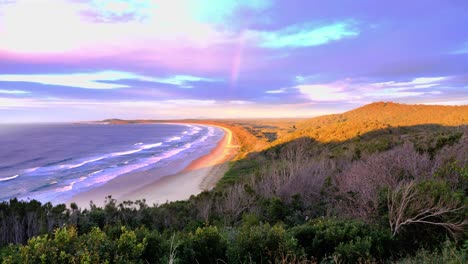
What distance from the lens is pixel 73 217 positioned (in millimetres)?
11953

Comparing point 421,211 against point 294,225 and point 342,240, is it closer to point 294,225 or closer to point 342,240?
point 342,240

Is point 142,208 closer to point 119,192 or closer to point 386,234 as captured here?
point 386,234

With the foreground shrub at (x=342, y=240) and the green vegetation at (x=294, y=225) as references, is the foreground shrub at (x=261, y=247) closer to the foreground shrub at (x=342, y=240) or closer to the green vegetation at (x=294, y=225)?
the green vegetation at (x=294, y=225)

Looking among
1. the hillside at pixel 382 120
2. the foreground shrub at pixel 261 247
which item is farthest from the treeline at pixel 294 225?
the hillside at pixel 382 120

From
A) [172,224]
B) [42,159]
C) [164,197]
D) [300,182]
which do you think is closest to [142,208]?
[172,224]

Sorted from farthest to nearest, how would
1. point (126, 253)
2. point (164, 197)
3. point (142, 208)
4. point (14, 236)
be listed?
1. point (164, 197)
2. point (142, 208)
3. point (14, 236)
4. point (126, 253)

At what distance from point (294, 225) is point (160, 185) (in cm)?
1989

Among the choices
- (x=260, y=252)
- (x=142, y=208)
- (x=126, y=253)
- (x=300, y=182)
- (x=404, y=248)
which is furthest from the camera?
(x=300, y=182)

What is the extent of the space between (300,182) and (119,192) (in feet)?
52.8

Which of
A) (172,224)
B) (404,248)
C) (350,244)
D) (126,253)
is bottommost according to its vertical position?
(172,224)

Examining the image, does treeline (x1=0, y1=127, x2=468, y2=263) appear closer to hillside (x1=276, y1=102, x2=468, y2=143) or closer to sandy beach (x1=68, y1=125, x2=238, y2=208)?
sandy beach (x1=68, y1=125, x2=238, y2=208)

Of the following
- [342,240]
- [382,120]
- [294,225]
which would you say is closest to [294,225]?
[294,225]

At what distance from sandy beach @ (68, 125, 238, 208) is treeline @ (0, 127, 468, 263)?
9949 millimetres

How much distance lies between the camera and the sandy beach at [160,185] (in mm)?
24500
